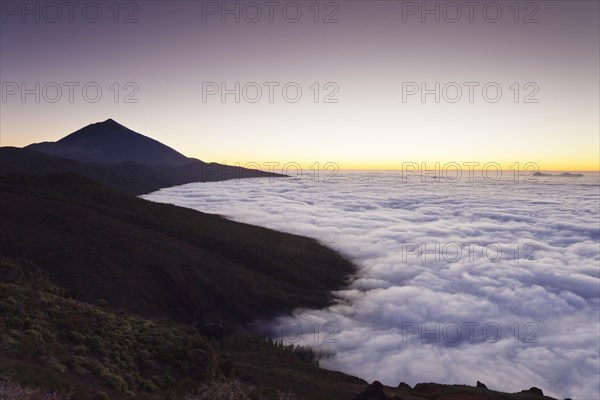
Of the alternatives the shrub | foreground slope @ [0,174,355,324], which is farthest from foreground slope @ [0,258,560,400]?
foreground slope @ [0,174,355,324]

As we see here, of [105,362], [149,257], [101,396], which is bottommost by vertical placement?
[149,257]

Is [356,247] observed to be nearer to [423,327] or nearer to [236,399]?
[423,327]

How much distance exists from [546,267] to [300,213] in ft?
275

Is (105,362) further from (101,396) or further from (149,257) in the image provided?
(149,257)

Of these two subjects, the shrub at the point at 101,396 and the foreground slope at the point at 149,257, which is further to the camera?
the foreground slope at the point at 149,257

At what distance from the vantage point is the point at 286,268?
63.7 metres

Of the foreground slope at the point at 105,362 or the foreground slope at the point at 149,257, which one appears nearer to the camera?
the foreground slope at the point at 105,362

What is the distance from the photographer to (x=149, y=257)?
48.4 m

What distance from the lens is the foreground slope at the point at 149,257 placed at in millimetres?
40906

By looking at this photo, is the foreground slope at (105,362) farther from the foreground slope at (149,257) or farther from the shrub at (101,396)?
the foreground slope at (149,257)

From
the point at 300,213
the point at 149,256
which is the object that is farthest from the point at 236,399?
A: the point at 300,213

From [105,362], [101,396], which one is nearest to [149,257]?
[105,362]

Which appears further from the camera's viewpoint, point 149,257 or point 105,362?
point 149,257

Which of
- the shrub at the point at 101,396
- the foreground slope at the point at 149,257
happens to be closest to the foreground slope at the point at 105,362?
the shrub at the point at 101,396
